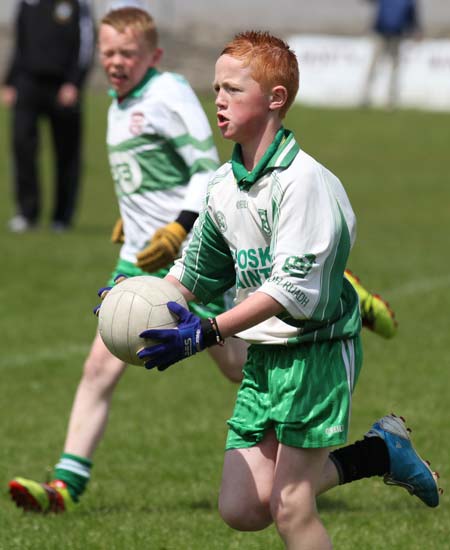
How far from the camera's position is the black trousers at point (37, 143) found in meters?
15.8

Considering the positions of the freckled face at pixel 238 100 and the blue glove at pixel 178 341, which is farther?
the freckled face at pixel 238 100

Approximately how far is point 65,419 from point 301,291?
4.42 meters

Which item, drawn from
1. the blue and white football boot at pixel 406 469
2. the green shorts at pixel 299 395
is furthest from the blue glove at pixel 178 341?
the blue and white football boot at pixel 406 469

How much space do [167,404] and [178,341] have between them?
478 cm

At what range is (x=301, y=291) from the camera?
14.8 ft

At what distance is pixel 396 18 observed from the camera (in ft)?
91.2

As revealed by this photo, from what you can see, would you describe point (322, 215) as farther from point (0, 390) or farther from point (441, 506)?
point (0, 390)

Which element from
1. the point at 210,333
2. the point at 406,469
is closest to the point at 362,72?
the point at 406,469

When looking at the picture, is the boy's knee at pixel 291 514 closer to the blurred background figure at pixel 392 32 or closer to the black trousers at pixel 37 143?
the black trousers at pixel 37 143

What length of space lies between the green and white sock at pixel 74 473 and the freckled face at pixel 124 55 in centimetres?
183

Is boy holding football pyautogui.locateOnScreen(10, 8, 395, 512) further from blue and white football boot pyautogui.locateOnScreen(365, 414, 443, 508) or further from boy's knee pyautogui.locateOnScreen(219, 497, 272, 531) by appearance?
boy's knee pyautogui.locateOnScreen(219, 497, 272, 531)

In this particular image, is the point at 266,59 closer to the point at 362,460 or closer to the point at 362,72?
the point at 362,460

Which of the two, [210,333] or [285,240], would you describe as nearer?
[210,333]

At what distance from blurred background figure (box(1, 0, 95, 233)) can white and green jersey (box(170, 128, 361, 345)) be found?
10.9 m
